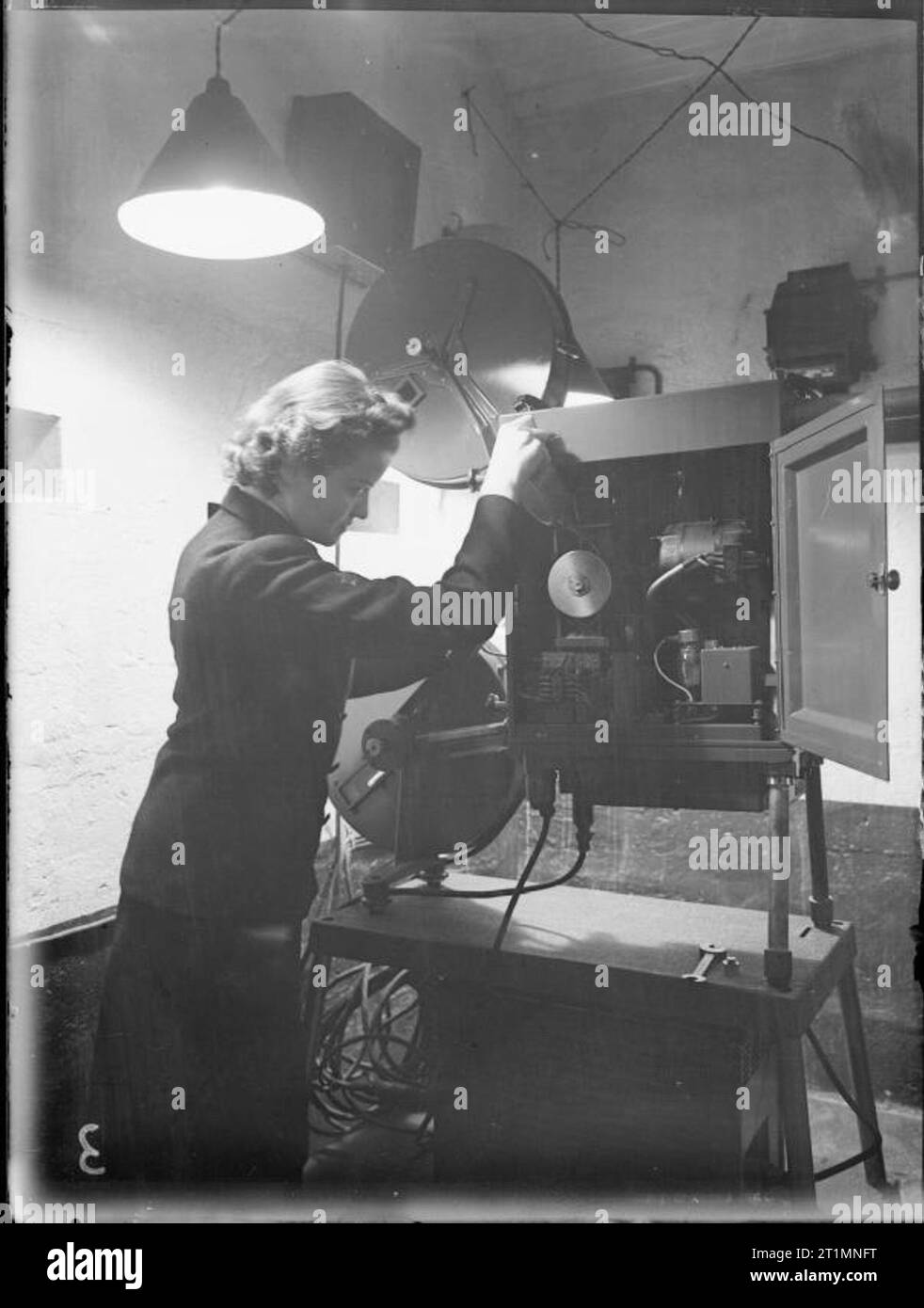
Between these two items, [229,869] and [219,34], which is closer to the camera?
[229,869]

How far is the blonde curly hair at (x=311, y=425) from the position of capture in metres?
1.72

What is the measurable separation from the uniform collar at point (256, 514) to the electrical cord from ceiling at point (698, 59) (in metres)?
1.12

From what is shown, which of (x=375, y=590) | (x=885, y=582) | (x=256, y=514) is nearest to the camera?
(x=885, y=582)

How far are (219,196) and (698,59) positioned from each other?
3.11 feet

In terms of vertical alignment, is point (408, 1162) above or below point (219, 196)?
below

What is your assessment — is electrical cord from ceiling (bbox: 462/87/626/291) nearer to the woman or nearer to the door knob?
the woman

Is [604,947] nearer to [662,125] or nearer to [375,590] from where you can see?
[375,590]

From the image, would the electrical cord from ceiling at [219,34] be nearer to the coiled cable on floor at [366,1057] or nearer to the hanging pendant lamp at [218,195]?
the hanging pendant lamp at [218,195]

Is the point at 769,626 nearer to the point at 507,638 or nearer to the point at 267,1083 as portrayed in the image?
the point at 507,638

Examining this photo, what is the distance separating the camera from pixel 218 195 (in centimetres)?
173

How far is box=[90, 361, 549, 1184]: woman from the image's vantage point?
1.68 m

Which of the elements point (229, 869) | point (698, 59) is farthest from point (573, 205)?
point (229, 869)

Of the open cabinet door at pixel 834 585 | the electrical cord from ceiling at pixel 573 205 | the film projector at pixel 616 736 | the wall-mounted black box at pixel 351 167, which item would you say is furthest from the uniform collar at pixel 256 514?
the open cabinet door at pixel 834 585

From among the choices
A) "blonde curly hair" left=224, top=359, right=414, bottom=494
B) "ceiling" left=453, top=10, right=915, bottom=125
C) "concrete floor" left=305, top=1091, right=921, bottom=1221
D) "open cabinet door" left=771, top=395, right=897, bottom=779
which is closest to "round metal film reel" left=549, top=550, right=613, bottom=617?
"open cabinet door" left=771, top=395, right=897, bottom=779
